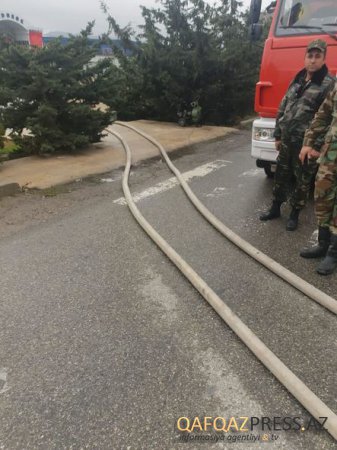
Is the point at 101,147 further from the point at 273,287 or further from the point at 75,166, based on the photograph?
the point at 273,287

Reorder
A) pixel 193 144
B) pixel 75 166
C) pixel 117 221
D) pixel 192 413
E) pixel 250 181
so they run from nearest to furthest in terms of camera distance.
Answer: pixel 192 413, pixel 117 221, pixel 250 181, pixel 75 166, pixel 193 144

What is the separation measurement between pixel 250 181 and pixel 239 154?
1.93 metres

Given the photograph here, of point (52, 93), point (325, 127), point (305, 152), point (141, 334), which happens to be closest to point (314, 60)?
point (325, 127)

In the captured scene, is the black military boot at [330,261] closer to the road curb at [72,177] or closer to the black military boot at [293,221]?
the black military boot at [293,221]

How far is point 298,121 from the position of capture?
3.45 meters

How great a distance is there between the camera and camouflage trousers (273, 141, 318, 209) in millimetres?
3582

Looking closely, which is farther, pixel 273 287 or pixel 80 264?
pixel 80 264

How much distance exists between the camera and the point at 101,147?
7441 mm

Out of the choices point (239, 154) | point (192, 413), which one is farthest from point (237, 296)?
point (239, 154)

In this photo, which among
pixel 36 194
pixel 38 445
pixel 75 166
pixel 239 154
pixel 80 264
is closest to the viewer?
pixel 38 445

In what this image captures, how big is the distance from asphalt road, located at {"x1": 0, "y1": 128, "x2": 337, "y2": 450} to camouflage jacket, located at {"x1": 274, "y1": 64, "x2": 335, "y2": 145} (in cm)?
102

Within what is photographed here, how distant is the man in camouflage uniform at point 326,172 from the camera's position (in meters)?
2.88

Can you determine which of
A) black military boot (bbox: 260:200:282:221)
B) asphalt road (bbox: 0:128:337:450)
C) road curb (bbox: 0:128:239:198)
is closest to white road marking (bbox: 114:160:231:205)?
asphalt road (bbox: 0:128:337:450)

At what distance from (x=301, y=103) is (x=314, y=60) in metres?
0.38
